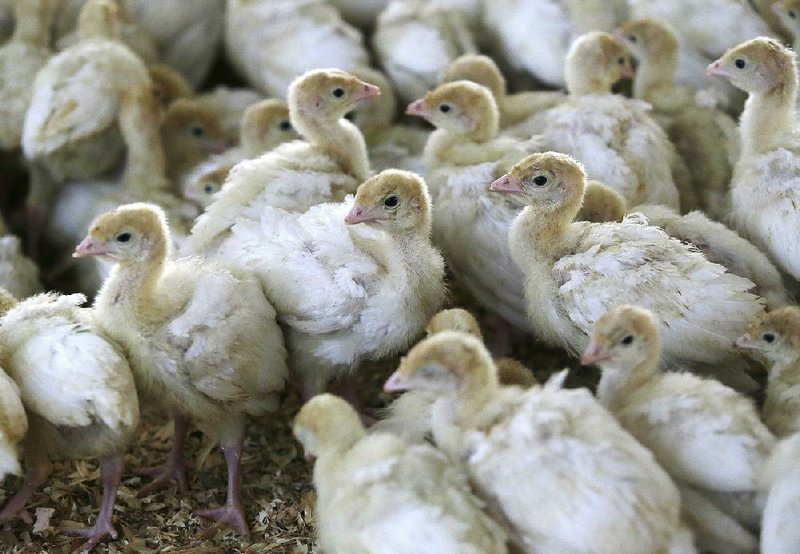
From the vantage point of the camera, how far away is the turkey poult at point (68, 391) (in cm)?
289

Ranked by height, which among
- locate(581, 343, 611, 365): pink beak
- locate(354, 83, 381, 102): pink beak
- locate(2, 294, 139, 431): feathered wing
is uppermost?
locate(581, 343, 611, 365): pink beak

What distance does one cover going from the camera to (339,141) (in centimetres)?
384

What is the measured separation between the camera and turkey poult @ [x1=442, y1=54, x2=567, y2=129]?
4301mm

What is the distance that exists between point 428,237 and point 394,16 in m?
2.00

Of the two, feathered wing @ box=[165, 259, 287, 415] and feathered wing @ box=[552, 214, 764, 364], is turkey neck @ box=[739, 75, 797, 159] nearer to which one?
feathered wing @ box=[552, 214, 764, 364]

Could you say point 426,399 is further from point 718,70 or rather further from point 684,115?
point 684,115

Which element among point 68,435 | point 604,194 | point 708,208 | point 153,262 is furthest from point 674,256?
point 68,435

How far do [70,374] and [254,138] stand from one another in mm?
1718

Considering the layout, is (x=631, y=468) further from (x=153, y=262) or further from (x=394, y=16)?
(x=394, y=16)

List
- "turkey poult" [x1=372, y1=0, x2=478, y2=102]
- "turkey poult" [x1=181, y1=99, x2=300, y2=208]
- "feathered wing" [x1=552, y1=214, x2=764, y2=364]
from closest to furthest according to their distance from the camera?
"feathered wing" [x1=552, y1=214, x2=764, y2=364] → "turkey poult" [x1=181, y1=99, x2=300, y2=208] → "turkey poult" [x1=372, y1=0, x2=478, y2=102]

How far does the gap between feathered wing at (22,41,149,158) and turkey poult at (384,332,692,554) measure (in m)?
2.40

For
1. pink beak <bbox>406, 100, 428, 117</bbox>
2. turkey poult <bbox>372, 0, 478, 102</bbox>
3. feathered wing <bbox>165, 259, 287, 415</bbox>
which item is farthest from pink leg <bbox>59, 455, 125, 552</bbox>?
turkey poult <bbox>372, 0, 478, 102</bbox>

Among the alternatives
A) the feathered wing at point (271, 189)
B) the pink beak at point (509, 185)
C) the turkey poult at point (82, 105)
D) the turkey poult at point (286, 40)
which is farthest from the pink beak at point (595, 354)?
the turkey poult at point (82, 105)

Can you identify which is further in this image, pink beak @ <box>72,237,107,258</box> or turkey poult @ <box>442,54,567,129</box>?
turkey poult @ <box>442,54,567,129</box>
